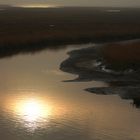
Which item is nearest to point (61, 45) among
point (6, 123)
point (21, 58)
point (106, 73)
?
point (21, 58)

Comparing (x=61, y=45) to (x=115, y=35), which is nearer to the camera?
(x=61, y=45)

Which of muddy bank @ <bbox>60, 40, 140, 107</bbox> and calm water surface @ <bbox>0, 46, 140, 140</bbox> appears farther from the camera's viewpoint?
muddy bank @ <bbox>60, 40, 140, 107</bbox>

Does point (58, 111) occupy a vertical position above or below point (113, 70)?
above

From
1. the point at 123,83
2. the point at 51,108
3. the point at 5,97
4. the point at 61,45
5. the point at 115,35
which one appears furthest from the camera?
the point at 115,35

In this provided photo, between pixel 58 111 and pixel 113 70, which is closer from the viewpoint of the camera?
pixel 58 111

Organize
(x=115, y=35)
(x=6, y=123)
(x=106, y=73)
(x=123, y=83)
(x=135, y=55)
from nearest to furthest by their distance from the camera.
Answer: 1. (x=6, y=123)
2. (x=123, y=83)
3. (x=106, y=73)
4. (x=135, y=55)
5. (x=115, y=35)

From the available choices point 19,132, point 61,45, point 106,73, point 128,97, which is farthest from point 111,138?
point 61,45

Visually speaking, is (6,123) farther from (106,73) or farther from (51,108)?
(106,73)

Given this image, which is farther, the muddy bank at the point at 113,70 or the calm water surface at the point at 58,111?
the muddy bank at the point at 113,70
